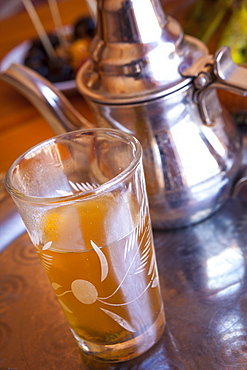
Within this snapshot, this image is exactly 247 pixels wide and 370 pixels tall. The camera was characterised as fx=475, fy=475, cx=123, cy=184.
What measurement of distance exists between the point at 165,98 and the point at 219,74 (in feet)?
0.16

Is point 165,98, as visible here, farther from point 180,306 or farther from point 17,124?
point 17,124

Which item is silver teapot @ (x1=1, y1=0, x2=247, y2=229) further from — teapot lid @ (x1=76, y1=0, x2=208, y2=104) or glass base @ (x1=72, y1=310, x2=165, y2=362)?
glass base @ (x1=72, y1=310, x2=165, y2=362)

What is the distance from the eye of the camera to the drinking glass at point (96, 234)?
0.94 feet

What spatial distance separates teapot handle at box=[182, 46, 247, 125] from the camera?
0.39 m

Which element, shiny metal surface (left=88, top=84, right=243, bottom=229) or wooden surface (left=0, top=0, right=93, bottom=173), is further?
wooden surface (left=0, top=0, right=93, bottom=173)

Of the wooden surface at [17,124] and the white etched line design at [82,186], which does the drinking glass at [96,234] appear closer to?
the white etched line design at [82,186]

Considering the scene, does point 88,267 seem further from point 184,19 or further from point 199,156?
point 184,19

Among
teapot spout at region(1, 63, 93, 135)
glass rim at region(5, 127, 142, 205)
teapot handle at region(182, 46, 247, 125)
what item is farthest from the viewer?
teapot spout at region(1, 63, 93, 135)

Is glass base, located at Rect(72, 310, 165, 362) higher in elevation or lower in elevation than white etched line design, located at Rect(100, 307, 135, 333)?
lower

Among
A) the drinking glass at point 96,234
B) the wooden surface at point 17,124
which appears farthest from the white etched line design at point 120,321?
the wooden surface at point 17,124

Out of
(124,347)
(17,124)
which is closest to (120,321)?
(124,347)

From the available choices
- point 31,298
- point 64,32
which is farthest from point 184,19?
point 31,298

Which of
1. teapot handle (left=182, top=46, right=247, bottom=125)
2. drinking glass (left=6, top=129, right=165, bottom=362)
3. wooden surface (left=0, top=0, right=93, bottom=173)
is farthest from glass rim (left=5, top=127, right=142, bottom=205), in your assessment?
wooden surface (left=0, top=0, right=93, bottom=173)

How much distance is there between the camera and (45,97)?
0.49 metres
